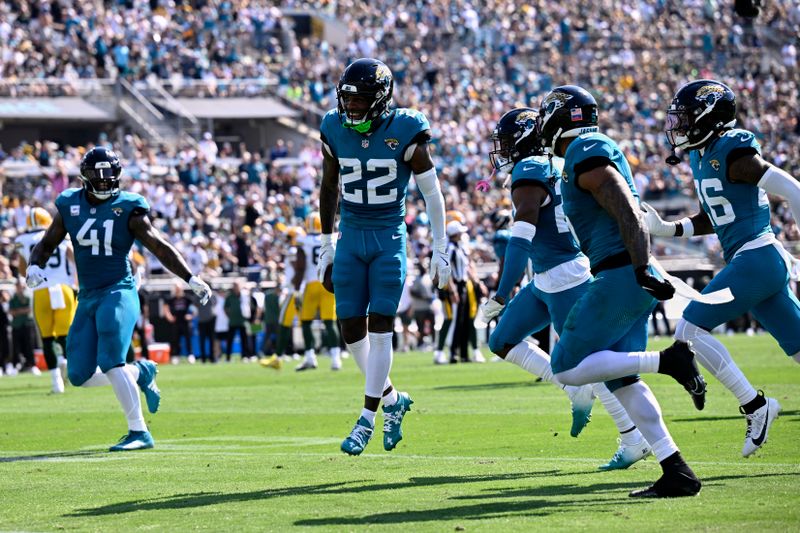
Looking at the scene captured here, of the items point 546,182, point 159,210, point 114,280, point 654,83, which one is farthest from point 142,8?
point 546,182

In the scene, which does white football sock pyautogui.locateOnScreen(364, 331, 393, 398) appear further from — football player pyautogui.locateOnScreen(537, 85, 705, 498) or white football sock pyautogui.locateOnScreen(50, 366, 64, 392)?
white football sock pyautogui.locateOnScreen(50, 366, 64, 392)

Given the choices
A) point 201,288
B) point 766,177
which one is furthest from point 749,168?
point 201,288

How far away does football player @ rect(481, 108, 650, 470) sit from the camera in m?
8.75

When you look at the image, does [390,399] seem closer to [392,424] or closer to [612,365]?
[392,424]

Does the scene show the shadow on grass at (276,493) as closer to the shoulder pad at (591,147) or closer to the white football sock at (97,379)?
the shoulder pad at (591,147)

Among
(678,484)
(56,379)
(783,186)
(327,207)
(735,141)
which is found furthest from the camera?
(56,379)

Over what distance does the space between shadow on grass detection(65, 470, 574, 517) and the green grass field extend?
0.01 metres

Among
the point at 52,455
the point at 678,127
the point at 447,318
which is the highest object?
the point at 678,127

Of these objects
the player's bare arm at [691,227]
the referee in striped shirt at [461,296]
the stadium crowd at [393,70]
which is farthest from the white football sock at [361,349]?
the stadium crowd at [393,70]

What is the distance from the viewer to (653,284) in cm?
682

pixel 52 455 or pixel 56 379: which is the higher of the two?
pixel 52 455

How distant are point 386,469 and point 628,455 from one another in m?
1.45

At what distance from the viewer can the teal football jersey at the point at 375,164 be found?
353 inches

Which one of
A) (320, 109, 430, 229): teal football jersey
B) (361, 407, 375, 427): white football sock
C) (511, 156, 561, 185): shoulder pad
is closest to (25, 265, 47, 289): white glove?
(320, 109, 430, 229): teal football jersey
